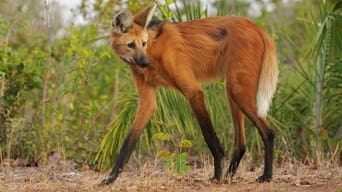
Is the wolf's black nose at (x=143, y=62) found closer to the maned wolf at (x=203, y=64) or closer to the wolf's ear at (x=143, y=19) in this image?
the maned wolf at (x=203, y=64)

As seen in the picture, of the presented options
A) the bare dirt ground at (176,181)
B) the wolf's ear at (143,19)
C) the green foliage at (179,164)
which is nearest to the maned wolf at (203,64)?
the wolf's ear at (143,19)

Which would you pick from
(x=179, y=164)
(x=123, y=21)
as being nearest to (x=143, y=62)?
(x=123, y=21)

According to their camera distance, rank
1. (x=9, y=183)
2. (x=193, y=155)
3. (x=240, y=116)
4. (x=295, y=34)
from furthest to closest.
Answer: (x=295, y=34), (x=193, y=155), (x=240, y=116), (x=9, y=183)

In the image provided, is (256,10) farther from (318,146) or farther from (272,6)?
(318,146)

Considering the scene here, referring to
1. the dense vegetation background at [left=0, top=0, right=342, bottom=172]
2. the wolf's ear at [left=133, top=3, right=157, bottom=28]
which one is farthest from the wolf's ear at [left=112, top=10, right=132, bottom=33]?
the dense vegetation background at [left=0, top=0, right=342, bottom=172]

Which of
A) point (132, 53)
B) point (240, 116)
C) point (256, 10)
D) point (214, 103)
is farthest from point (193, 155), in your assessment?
point (256, 10)

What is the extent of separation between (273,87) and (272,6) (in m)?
9.56

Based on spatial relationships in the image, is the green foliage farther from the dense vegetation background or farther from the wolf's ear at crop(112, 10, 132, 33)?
the dense vegetation background

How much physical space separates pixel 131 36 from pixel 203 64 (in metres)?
0.75

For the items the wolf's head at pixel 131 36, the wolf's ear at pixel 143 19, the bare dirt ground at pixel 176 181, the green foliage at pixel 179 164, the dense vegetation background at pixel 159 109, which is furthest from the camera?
the dense vegetation background at pixel 159 109

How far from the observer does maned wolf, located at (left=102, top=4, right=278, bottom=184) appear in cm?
621

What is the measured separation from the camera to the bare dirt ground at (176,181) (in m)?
5.71

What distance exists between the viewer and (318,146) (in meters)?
8.21

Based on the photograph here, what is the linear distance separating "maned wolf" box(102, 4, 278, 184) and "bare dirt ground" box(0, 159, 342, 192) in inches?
7.7
